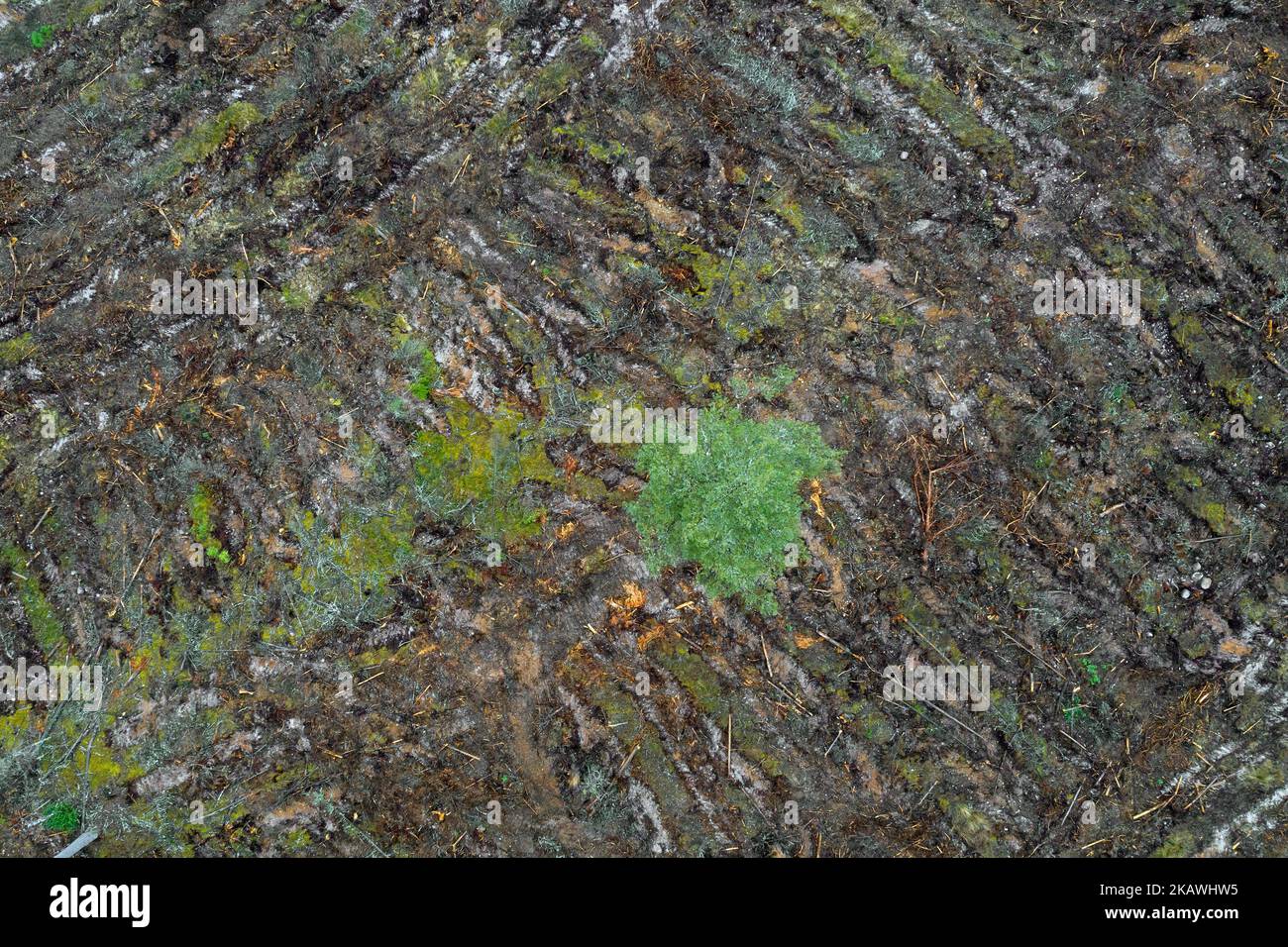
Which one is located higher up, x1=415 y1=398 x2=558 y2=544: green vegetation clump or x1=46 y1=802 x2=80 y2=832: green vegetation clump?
x1=415 y1=398 x2=558 y2=544: green vegetation clump

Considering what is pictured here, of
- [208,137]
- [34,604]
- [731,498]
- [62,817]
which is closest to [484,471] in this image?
[731,498]

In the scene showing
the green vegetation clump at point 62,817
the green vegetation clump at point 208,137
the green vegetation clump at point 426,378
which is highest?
the green vegetation clump at point 208,137

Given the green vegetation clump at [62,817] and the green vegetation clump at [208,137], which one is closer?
the green vegetation clump at [62,817]

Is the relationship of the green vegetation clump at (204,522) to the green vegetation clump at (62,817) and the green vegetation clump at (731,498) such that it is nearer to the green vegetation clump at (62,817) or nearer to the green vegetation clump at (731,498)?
the green vegetation clump at (62,817)

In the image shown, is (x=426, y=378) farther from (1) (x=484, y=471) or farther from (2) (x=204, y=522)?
(2) (x=204, y=522)

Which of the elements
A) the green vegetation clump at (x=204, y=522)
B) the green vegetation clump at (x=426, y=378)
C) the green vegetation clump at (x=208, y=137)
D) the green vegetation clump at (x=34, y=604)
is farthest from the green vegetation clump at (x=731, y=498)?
the green vegetation clump at (x=34, y=604)

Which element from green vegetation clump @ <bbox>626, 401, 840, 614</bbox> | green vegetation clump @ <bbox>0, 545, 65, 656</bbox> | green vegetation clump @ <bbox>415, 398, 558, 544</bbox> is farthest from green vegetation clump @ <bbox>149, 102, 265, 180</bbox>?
green vegetation clump @ <bbox>626, 401, 840, 614</bbox>

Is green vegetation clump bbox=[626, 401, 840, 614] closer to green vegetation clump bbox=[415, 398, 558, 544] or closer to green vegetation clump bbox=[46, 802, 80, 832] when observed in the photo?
green vegetation clump bbox=[415, 398, 558, 544]
